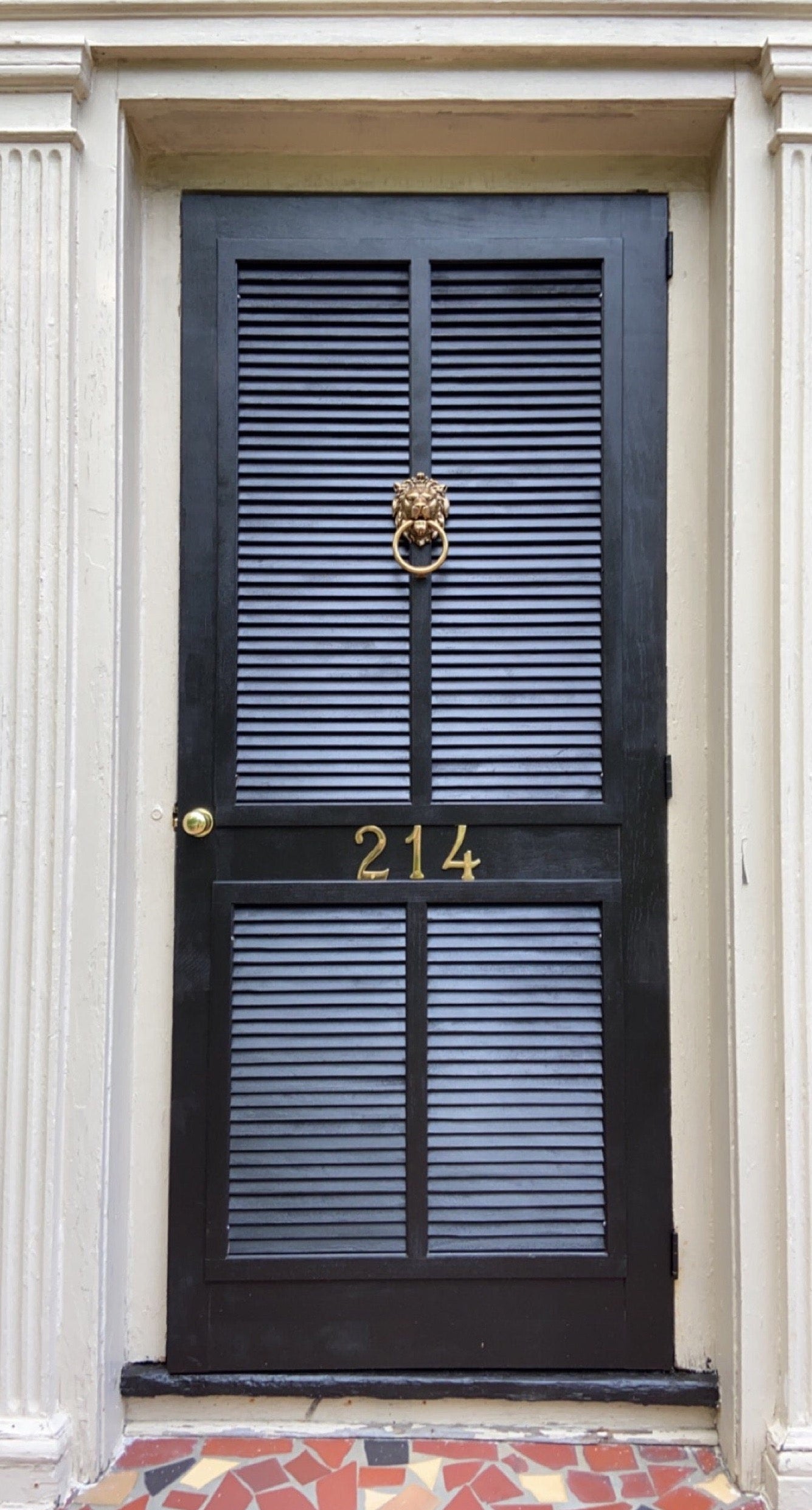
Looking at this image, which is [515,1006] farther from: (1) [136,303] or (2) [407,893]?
(1) [136,303]

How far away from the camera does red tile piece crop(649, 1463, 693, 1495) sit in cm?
196

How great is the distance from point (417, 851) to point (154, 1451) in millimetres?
1320

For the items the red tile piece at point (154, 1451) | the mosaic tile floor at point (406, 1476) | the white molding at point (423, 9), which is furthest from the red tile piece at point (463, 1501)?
the white molding at point (423, 9)

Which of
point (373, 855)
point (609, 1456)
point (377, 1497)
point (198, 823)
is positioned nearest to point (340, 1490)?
point (377, 1497)

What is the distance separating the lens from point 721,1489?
1.98 metres

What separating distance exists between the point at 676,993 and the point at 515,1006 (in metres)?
0.35

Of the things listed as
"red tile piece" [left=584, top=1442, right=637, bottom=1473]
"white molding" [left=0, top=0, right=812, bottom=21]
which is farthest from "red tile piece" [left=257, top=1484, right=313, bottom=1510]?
"white molding" [left=0, top=0, right=812, bottom=21]

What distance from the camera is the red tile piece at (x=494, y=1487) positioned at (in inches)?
75.6

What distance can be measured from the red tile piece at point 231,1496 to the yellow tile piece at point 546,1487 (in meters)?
0.52

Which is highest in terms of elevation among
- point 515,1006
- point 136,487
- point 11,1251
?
point 136,487

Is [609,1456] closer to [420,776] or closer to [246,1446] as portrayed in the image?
[246,1446]

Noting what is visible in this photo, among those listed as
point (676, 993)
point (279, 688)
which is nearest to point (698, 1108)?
point (676, 993)

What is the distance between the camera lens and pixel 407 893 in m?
2.17

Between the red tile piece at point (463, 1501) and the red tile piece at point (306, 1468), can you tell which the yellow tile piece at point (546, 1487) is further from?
the red tile piece at point (306, 1468)
